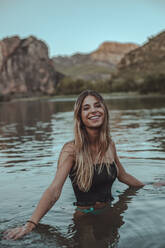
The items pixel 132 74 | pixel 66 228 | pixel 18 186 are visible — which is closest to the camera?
pixel 66 228

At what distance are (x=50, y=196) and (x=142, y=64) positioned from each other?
501 feet

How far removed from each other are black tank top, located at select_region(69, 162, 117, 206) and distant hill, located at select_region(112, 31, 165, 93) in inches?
4282

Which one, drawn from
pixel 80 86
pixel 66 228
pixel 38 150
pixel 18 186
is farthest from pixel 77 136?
pixel 80 86

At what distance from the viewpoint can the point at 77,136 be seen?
443cm

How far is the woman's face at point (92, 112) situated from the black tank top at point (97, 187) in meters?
0.59

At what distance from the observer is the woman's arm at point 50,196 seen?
3.99 metres

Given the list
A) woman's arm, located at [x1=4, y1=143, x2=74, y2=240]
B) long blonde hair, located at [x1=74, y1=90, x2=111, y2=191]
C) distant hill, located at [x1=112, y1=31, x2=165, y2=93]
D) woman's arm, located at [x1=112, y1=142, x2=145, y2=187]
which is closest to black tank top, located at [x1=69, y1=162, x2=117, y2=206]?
long blonde hair, located at [x1=74, y1=90, x2=111, y2=191]

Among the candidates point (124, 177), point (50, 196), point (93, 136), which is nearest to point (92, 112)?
point (93, 136)

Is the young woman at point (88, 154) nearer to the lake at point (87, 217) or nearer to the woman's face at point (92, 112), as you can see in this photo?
the woman's face at point (92, 112)

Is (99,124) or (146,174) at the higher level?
(99,124)

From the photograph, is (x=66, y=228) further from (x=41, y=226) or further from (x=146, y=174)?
(x=146, y=174)

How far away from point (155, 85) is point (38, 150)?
87.0m

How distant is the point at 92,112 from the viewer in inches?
175

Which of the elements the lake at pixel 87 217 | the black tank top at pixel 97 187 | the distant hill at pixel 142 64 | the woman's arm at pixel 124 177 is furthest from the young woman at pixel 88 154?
the distant hill at pixel 142 64
